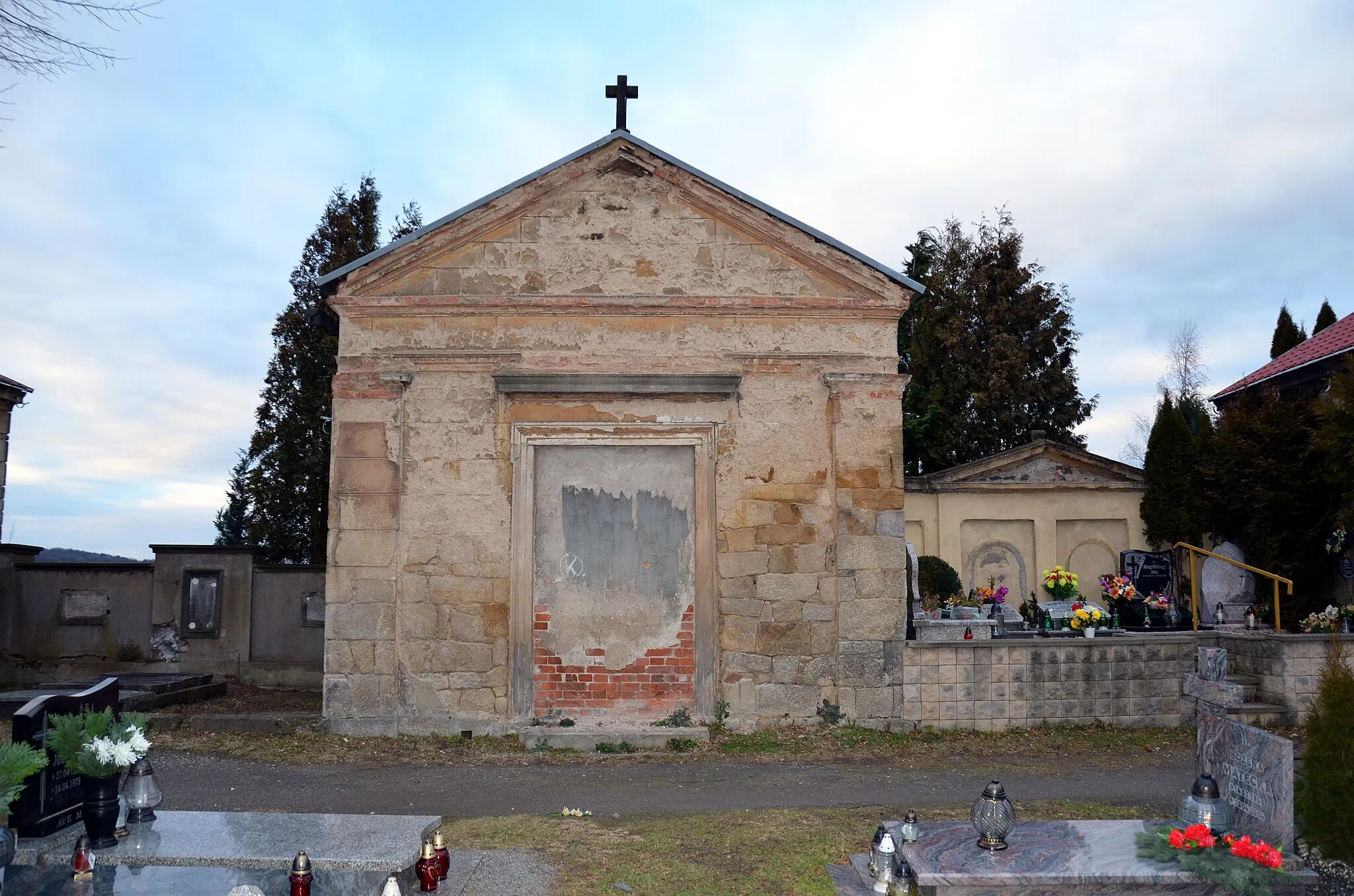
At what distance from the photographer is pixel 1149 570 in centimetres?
1908

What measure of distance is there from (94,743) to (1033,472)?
1725 centimetres

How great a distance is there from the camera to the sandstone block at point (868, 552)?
1099 centimetres

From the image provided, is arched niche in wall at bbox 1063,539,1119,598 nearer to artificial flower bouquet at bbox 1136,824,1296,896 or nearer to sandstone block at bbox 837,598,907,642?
sandstone block at bbox 837,598,907,642

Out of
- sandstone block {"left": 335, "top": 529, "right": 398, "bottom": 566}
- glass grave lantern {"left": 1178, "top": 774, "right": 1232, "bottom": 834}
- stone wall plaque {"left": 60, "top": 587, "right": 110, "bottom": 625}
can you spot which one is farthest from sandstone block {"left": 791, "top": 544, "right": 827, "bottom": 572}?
stone wall plaque {"left": 60, "top": 587, "right": 110, "bottom": 625}

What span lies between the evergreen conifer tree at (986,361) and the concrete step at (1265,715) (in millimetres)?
17097

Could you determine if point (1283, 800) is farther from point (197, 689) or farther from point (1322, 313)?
point (1322, 313)

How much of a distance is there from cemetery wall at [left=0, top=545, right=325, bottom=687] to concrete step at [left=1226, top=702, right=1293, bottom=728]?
1231 centimetres

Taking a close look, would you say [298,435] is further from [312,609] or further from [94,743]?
[94,743]

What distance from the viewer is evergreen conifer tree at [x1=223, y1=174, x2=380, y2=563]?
2188cm

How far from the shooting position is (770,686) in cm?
1086

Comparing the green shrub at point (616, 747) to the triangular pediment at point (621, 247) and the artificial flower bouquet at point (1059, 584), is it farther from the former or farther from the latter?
the artificial flower bouquet at point (1059, 584)

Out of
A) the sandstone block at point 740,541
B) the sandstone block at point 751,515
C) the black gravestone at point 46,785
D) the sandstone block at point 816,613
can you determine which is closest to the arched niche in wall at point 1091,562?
the sandstone block at point 816,613

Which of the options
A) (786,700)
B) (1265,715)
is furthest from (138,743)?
(1265,715)

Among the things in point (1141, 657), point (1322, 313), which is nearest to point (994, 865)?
point (1141, 657)
